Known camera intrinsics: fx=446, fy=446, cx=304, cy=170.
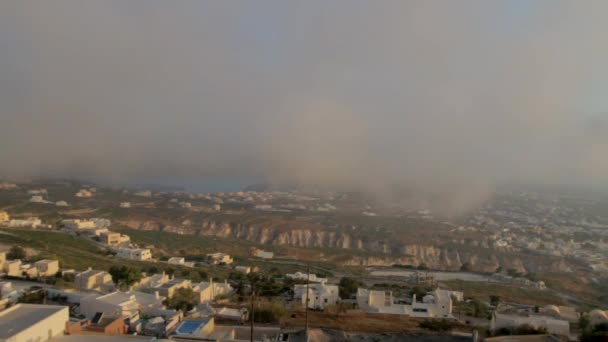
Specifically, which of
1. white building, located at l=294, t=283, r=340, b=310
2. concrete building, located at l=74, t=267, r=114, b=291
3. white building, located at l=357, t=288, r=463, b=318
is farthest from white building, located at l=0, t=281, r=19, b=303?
white building, located at l=357, t=288, r=463, b=318

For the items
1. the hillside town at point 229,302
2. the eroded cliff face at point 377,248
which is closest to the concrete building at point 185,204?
the eroded cliff face at point 377,248

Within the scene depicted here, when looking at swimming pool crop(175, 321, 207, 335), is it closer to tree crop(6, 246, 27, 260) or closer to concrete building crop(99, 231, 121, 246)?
tree crop(6, 246, 27, 260)

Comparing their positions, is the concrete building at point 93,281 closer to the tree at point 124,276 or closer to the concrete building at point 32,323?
the tree at point 124,276

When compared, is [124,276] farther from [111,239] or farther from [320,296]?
[111,239]

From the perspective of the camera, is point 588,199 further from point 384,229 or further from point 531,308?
point 531,308

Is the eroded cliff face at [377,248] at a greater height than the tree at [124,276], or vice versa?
the tree at [124,276]

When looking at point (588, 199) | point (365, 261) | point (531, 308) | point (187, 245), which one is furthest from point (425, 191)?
point (531, 308)
